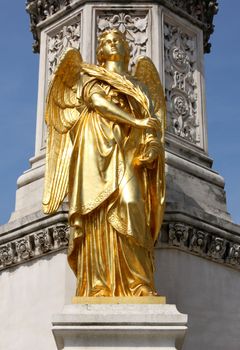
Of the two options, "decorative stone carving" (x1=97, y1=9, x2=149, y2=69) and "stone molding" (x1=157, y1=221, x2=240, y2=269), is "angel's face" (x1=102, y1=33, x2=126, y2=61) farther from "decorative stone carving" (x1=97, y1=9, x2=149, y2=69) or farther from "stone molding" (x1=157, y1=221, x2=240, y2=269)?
"stone molding" (x1=157, y1=221, x2=240, y2=269)

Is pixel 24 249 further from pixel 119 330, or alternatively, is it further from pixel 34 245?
pixel 119 330

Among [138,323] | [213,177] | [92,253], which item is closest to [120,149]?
[92,253]

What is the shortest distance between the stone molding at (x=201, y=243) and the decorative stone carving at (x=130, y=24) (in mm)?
2547

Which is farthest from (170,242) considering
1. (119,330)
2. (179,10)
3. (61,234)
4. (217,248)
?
(179,10)

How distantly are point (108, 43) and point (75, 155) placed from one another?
1408 mm

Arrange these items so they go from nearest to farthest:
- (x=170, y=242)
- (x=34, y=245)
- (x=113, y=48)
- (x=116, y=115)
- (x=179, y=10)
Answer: (x=116, y=115) < (x=113, y=48) < (x=170, y=242) < (x=34, y=245) < (x=179, y=10)

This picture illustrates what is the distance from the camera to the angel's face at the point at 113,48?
8734mm

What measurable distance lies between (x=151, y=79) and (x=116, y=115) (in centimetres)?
107

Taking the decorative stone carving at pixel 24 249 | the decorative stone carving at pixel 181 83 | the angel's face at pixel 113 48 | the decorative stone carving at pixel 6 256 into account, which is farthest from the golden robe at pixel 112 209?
the decorative stone carving at pixel 181 83

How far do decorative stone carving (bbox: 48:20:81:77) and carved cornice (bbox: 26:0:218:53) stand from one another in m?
0.31

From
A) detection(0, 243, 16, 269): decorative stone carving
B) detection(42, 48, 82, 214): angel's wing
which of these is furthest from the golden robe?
detection(0, 243, 16, 269): decorative stone carving

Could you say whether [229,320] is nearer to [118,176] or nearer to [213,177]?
[213,177]

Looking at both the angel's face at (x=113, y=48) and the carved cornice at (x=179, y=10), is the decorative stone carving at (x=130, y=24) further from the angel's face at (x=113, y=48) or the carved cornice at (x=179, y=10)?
the angel's face at (x=113, y=48)

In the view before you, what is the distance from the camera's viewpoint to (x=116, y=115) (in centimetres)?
819
